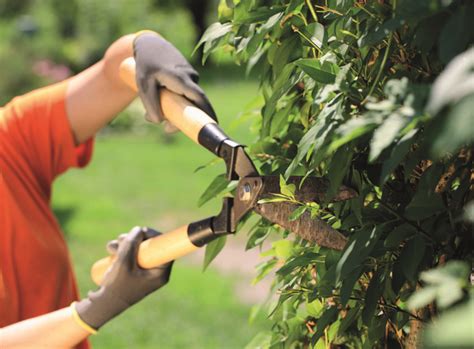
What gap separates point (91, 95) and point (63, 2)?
1459cm

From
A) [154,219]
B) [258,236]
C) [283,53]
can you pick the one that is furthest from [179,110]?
[154,219]

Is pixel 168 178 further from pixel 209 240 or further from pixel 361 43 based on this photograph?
pixel 361 43

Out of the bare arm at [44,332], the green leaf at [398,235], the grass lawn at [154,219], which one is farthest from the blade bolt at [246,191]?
the grass lawn at [154,219]

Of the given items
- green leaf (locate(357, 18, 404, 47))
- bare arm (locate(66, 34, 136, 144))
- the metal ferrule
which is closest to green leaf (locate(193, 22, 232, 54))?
the metal ferrule

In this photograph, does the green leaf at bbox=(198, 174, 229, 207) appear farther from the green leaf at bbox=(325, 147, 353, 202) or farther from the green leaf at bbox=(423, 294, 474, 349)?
the green leaf at bbox=(423, 294, 474, 349)

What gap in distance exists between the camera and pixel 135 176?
32.6ft

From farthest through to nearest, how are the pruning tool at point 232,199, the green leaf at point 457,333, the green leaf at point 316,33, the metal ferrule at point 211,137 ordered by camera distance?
the metal ferrule at point 211,137
the pruning tool at point 232,199
the green leaf at point 316,33
the green leaf at point 457,333

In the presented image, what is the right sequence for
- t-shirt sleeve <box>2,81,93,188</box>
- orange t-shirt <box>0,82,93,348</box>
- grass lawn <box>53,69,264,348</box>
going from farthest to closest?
1. grass lawn <box>53,69,264,348</box>
2. t-shirt sleeve <box>2,81,93,188</box>
3. orange t-shirt <box>0,82,93,348</box>

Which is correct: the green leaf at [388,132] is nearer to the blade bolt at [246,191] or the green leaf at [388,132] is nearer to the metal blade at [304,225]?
the metal blade at [304,225]

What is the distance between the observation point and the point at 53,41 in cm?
1366

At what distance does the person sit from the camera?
211 cm

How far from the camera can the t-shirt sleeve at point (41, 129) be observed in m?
2.42

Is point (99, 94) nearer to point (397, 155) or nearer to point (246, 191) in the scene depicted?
point (246, 191)

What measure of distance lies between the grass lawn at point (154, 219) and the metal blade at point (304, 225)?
3796 millimetres
